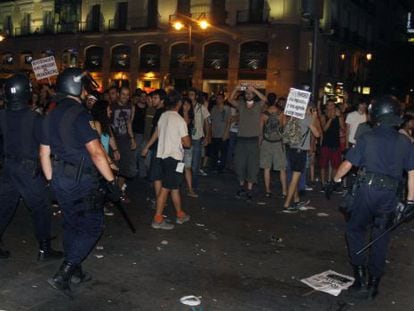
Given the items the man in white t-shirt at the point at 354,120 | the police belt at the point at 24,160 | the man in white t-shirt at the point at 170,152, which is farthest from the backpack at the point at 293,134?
the police belt at the point at 24,160

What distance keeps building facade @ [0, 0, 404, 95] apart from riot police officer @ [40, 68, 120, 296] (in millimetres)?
24889

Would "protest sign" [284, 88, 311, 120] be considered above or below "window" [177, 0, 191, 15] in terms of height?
below

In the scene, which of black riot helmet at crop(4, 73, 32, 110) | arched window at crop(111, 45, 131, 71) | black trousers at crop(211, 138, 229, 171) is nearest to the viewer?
black riot helmet at crop(4, 73, 32, 110)

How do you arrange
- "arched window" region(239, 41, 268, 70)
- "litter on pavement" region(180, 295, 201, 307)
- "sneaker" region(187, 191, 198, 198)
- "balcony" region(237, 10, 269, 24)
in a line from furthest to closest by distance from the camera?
"arched window" region(239, 41, 268, 70), "balcony" region(237, 10, 269, 24), "sneaker" region(187, 191, 198, 198), "litter on pavement" region(180, 295, 201, 307)

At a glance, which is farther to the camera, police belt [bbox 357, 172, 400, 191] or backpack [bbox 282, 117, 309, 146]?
backpack [bbox 282, 117, 309, 146]

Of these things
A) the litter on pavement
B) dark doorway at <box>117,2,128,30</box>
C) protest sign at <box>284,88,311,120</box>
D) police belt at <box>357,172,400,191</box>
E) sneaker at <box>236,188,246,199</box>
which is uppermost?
dark doorway at <box>117,2,128,30</box>

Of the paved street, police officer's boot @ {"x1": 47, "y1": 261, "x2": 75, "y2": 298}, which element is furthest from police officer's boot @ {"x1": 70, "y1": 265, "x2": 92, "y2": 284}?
police officer's boot @ {"x1": 47, "y1": 261, "x2": 75, "y2": 298}

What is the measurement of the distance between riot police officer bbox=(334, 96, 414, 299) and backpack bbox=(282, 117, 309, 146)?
11.0 ft

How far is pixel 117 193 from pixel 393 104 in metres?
2.73

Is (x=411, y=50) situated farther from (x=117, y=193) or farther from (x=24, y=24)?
(x=117, y=193)

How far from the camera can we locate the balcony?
A: 32.9 metres

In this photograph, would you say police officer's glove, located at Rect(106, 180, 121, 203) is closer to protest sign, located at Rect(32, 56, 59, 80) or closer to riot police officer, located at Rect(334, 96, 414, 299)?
riot police officer, located at Rect(334, 96, 414, 299)

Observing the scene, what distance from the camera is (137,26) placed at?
38.3 metres

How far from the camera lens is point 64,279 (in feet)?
15.0
